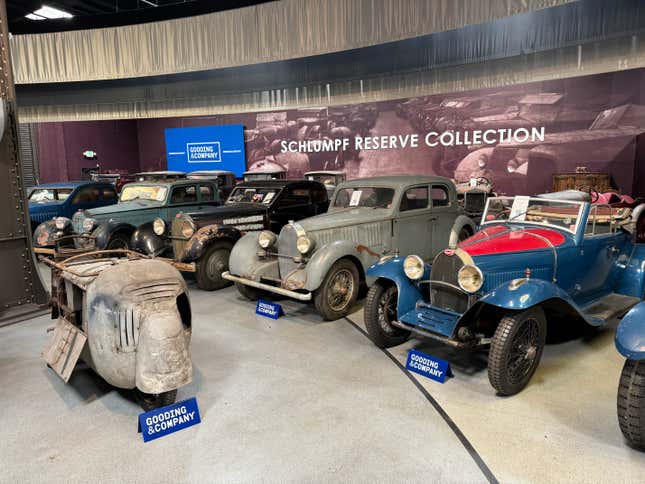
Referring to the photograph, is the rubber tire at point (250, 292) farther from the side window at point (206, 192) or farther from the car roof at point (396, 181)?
the side window at point (206, 192)

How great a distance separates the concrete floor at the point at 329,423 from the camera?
2.49m

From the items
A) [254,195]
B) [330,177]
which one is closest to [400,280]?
[254,195]

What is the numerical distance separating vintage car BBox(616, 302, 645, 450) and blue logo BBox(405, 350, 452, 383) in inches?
46.7

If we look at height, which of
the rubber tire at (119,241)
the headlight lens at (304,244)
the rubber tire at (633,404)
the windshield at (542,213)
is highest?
the windshield at (542,213)

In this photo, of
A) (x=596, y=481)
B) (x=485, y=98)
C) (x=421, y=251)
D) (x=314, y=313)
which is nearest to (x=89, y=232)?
(x=314, y=313)

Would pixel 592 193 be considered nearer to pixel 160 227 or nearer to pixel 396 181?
pixel 396 181

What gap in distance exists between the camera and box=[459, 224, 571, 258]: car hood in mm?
3736

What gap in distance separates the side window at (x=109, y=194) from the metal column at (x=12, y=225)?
464cm

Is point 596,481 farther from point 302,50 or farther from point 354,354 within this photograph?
point 302,50

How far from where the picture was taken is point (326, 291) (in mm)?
4867

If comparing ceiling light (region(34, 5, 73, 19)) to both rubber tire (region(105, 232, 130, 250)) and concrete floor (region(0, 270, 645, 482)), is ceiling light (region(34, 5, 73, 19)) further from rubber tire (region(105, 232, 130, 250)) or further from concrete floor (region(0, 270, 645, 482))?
concrete floor (region(0, 270, 645, 482))

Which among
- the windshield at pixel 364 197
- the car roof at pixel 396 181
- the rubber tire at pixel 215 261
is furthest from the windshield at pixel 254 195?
the car roof at pixel 396 181

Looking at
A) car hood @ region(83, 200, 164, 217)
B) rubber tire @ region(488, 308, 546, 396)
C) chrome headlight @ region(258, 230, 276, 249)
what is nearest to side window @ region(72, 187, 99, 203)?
car hood @ region(83, 200, 164, 217)

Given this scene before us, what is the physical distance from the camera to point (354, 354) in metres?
4.07
